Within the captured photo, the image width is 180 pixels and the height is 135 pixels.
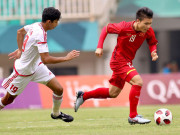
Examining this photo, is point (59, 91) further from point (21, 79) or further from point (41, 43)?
point (41, 43)

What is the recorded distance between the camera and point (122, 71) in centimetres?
829

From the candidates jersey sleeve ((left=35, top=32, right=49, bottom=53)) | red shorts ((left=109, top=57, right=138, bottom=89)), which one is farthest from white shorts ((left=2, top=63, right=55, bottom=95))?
red shorts ((left=109, top=57, right=138, bottom=89))

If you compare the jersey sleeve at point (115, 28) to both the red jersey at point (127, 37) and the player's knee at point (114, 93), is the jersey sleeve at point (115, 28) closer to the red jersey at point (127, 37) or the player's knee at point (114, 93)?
the red jersey at point (127, 37)

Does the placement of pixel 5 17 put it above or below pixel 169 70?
above

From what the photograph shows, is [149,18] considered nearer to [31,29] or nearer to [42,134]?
[31,29]

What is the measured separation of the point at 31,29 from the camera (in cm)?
785

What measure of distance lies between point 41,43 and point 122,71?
157 centimetres

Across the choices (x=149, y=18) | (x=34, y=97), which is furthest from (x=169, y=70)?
(x=149, y=18)

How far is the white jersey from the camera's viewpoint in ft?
24.9

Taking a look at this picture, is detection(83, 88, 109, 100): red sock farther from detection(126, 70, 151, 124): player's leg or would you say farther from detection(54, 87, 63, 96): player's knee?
detection(126, 70, 151, 124): player's leg

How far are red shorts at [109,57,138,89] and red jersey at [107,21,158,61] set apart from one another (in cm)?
11

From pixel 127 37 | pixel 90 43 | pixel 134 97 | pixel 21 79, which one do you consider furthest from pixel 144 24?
pixel 90 43

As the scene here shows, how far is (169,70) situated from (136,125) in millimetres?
12303

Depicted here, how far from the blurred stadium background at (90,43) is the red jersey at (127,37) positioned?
778 cm
